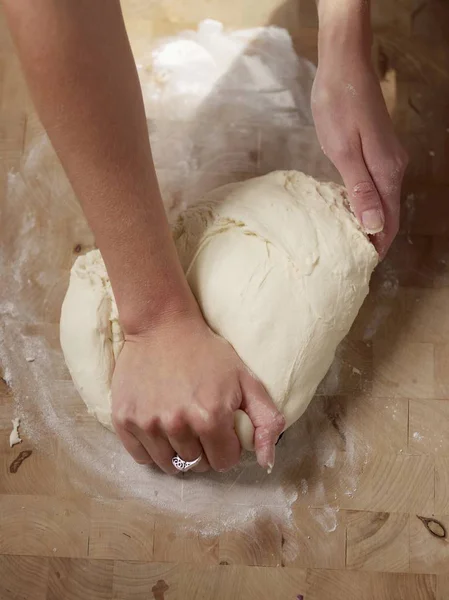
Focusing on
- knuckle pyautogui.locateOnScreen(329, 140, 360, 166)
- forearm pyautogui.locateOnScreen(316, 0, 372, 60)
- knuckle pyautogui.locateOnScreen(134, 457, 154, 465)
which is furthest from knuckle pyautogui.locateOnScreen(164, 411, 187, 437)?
forearm pyautogui.locateOnScreen(316, 0, 372, 60)

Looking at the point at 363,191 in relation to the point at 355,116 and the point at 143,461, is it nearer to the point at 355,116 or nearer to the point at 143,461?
the point at 355,116

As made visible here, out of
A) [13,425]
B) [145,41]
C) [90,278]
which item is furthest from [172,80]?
[13,425]

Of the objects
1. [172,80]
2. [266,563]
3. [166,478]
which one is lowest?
[266,563]

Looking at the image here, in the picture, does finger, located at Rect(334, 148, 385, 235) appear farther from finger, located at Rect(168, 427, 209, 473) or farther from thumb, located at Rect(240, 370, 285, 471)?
finger, located at Rect(168, 427, 209, 473)

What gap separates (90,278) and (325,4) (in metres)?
0.63

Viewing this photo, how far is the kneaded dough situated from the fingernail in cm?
2

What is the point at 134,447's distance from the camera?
3.16 feet

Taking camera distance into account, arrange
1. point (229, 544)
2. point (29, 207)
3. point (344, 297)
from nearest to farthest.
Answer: point (344, 297)
point (229, 544)
point (29, 207)

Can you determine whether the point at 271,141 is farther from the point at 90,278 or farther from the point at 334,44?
the point at 90,278

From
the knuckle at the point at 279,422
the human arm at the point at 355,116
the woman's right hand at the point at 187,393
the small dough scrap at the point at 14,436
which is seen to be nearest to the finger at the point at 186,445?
the woman's right hand at the point at 187,393

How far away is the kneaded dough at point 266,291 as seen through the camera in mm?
926

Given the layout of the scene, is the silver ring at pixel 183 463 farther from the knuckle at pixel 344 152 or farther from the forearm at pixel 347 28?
the forearm at pixel 347 28

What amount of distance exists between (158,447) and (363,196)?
0.51 metres

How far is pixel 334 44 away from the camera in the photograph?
106cm
